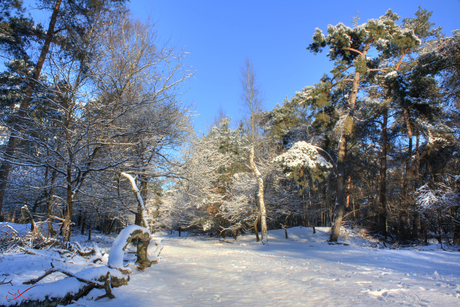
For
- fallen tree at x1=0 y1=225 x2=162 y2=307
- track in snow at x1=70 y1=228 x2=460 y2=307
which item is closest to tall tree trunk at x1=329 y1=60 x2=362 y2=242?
track in snow at x1=70 y1=228 x2=460 y2=307

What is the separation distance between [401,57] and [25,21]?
19.4 m

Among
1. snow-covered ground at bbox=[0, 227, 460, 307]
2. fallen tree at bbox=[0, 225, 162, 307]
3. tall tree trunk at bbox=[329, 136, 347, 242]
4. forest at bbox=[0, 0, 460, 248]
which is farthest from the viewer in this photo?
tall tree trunk at bbox=[329, 136, 347, 242]

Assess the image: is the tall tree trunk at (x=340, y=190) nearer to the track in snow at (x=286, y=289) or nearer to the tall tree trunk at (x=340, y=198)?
the tall tree trunk at (x=340, y=198)

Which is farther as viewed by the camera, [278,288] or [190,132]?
[190,132]

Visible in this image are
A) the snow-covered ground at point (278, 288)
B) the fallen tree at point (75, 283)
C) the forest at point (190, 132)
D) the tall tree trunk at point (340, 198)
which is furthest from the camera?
the tall tree trunk at point (340, 198)

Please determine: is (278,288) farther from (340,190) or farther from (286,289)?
(340,190)

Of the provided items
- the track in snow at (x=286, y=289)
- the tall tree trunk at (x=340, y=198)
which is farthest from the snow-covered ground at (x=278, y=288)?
the tall tree trunk at (x=340, y=198)

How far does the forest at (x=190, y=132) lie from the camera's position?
639cm

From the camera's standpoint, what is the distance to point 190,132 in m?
8.95

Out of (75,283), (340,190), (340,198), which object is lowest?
(75,283)

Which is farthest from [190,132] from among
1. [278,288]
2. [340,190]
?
[340,190]

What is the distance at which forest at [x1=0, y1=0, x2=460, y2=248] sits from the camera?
21.0 feet

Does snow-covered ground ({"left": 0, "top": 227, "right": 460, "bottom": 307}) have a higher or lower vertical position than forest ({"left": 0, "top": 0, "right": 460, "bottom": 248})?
lower

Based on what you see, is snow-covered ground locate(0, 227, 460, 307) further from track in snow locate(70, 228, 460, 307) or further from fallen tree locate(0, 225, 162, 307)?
fallen tree locate(0, 225, 162, 307)
